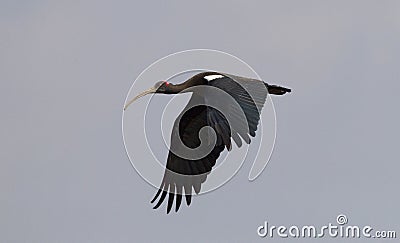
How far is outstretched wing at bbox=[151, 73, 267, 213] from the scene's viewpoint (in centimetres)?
3756

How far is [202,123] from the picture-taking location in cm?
3931

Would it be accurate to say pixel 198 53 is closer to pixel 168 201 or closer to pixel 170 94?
pixel 170 94

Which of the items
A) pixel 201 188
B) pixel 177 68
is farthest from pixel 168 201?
pixel 177 68

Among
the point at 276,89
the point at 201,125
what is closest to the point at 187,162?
the point at 201,125

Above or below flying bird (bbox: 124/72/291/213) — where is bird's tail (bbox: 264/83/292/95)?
above

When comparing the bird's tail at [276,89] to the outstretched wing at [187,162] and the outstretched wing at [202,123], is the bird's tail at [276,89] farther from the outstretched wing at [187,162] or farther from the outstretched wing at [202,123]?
the outstretched wing at [187,162]

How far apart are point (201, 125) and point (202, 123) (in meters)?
0.09

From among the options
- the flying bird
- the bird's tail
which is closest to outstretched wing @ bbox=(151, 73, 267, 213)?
the flying bird

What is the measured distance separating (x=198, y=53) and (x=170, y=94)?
152 cm

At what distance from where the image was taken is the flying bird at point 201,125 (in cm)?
3800

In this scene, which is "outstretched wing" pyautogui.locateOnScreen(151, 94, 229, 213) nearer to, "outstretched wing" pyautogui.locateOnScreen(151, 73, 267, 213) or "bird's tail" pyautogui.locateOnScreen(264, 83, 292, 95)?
"outstretched wing" pyautogui.locateOnScreen(151, 73, 267, 213)

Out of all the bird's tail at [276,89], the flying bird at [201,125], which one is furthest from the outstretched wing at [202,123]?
the bird's tail at [276,89]

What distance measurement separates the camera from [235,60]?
39.7 m

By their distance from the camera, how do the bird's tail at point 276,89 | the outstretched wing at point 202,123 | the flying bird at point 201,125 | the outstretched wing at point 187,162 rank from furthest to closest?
the bird's tail at point 276,89 < the outstretched wing at point 187,162 < the flying bird at point 201,125 < the outstretched wing at point 202,123
